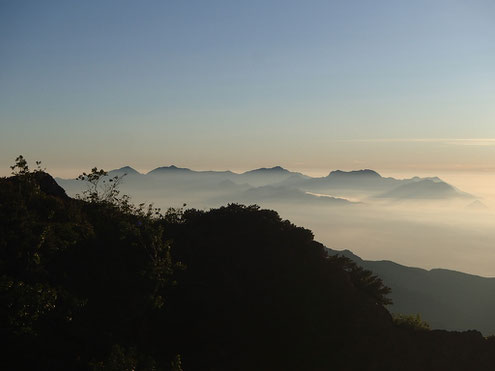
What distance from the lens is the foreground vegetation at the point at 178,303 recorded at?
72.6 feet

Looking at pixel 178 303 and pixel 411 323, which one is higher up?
pixel 178 303

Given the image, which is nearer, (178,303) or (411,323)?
(178,303)

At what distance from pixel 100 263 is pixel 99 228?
12.8 feet

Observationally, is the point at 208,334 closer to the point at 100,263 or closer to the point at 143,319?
the point at 143,319

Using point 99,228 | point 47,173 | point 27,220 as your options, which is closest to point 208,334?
point 99,228

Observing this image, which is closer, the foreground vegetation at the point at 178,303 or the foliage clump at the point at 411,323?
the foreground vegetation at the point at 178,303

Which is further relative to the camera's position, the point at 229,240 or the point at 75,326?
the point at 229,240

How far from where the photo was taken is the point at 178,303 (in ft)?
92.4

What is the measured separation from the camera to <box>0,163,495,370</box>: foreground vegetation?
72.6ft

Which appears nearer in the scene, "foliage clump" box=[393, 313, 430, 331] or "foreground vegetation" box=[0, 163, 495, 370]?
"foreground vegetation" box=[0, 163, 495, 370]

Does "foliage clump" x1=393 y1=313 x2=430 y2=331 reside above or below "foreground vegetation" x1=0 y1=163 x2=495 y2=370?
below

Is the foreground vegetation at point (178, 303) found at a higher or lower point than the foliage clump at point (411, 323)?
higher

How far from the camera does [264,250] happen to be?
1323 inches

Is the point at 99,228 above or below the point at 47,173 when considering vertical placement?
below
